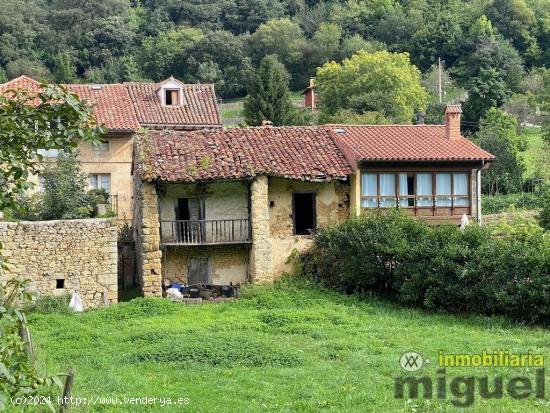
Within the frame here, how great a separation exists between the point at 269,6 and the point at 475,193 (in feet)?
265

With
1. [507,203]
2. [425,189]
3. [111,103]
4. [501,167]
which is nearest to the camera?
[425,189]

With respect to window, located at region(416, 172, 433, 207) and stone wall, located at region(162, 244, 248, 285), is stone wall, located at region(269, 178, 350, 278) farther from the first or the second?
window, located at region(416, 172, 433, 207)

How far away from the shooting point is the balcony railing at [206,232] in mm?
27719

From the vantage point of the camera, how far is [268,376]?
52.6ft

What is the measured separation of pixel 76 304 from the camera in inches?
976

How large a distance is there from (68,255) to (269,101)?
27836 millimetres

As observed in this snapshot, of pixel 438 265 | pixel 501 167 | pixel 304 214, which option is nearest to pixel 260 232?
pixel 304 214

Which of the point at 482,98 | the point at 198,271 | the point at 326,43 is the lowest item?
the point at 198,271

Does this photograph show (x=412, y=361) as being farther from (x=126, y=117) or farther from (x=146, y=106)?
(x=146, y=106)

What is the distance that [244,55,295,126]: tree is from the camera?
51156 millimetres

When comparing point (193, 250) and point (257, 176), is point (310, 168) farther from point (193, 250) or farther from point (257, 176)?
point (193, 250)

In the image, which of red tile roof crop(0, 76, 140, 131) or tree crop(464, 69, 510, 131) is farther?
tree crop(464, 69, 510, 131)

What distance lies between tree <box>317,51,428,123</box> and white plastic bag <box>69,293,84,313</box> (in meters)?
32.8

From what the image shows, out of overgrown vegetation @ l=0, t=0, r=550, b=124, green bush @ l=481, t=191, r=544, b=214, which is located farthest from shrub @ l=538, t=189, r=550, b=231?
overgrown vegetation @ l=0, t=0, r=550, b=124
